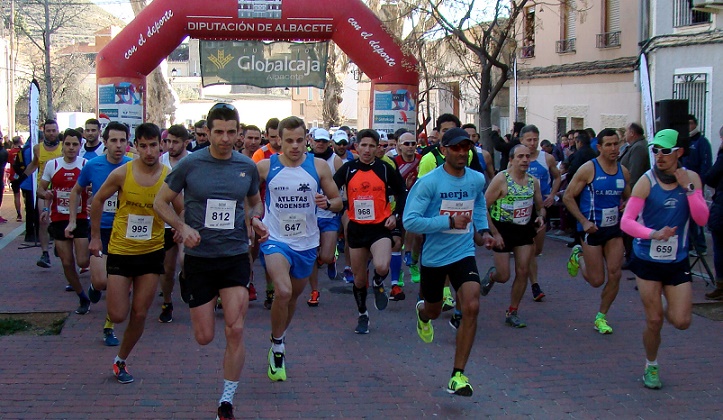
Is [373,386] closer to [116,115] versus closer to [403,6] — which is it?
[116,115]

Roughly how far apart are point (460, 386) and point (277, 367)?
1418mm

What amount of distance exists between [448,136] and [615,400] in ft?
6.99

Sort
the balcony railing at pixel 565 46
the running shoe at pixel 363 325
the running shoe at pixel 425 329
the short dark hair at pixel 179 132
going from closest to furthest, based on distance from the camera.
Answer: the running shoe at pixel 425 329, the running shoe at pixel 363 325, the short dark hair at pixel 179 132, the balcony railing at pixel 565 46

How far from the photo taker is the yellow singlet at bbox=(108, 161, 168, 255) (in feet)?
22.1

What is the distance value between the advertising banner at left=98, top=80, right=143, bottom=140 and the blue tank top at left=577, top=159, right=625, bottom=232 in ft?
33.4

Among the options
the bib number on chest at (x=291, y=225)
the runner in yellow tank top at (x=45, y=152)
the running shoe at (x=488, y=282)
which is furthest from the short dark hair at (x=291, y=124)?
the runner in yellow tank top at (x=45, y=152)

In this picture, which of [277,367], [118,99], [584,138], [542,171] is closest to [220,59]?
[118,99]

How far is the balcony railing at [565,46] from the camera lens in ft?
84.3

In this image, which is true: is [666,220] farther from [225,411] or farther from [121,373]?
[121,373]

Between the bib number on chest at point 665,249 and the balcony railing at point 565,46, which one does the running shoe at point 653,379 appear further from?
the balcony railing at point 565,46

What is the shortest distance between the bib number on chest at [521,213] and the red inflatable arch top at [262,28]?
26.2 feet

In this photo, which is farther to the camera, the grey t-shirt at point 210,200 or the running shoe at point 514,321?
the running shoe at point 514,321

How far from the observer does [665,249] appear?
634cm

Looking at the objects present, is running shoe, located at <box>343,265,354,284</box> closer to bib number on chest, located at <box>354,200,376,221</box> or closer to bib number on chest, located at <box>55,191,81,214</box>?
bib number on chest, located at <box>354,200,376,221</box>
